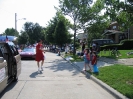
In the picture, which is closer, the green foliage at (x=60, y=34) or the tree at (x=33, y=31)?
the green foliage at (x=60, y=34)

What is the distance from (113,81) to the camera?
8.32 metres

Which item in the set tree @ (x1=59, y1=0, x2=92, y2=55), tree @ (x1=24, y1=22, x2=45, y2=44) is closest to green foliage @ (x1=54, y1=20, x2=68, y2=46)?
tree @ (x1=59, y1=0, x2=92, y2=55)

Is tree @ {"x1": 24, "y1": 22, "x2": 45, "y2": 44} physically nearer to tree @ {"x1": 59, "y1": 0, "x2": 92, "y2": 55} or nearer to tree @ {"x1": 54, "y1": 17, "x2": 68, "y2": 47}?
tree @ {"x1": 54, "y1": 17, "x2": 68, "y2": 47}

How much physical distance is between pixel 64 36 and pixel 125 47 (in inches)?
723

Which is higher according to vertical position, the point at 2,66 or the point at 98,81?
the point at 2,66

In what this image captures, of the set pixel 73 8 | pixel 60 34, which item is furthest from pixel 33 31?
pixel 73 8

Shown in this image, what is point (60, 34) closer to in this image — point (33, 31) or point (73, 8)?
point (73, 8)

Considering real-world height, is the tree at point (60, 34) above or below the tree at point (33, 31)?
below

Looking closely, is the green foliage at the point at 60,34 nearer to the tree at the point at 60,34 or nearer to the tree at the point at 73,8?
the tree at the point at 60,34

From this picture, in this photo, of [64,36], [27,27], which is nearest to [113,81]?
[64,36]

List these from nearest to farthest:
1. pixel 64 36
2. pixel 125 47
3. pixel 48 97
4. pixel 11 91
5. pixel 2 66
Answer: pixel 2 66 → pixel 48 97 → pixel 11 91 → pixel 125 47 → pixel 64 36

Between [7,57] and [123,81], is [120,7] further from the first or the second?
[7,57]

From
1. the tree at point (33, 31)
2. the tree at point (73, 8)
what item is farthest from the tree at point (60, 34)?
the tree at point (33, 31)

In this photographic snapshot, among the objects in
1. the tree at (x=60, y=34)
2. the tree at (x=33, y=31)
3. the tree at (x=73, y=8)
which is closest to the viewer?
the tree at (x=73, y=8)
